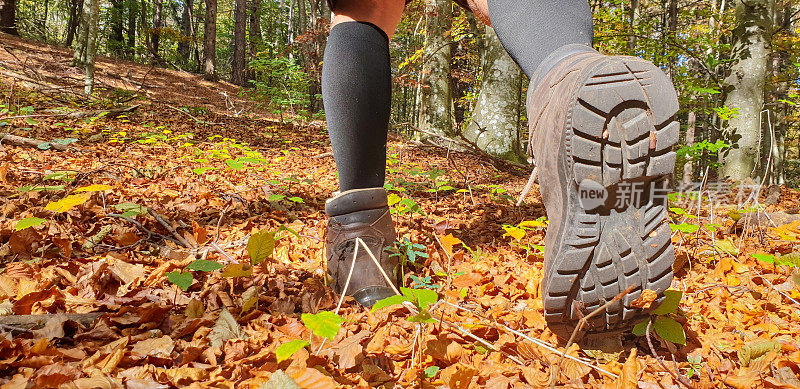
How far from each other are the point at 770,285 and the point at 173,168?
2.76 meters

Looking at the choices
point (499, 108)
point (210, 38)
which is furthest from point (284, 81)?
point (210, 38)

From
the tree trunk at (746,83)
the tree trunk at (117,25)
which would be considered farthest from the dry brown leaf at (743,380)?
the tree trunk at (117,25)

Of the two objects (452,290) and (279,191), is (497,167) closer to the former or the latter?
(279,191)

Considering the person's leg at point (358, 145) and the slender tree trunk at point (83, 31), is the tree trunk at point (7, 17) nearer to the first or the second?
the slender tree trunk at point (83, 31)

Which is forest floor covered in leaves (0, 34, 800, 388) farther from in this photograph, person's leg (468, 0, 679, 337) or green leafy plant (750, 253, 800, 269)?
person's leg (468, 0, 679, 337)

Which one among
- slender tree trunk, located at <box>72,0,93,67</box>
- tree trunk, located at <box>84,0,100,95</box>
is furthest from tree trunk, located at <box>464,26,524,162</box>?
slender tree trunk, located at <box>72,0,93,67</box>

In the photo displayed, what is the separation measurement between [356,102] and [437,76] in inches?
166

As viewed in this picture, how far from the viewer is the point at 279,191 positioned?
84.5 inches

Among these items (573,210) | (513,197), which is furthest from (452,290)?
(513,197)

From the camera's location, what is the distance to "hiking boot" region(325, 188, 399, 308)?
3.42 ft

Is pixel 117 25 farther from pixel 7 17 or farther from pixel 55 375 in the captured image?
pixel 55 375

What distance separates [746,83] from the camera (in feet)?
12.5

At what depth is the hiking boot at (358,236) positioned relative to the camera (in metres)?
1.04

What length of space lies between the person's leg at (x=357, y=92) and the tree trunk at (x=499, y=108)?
2782mm
